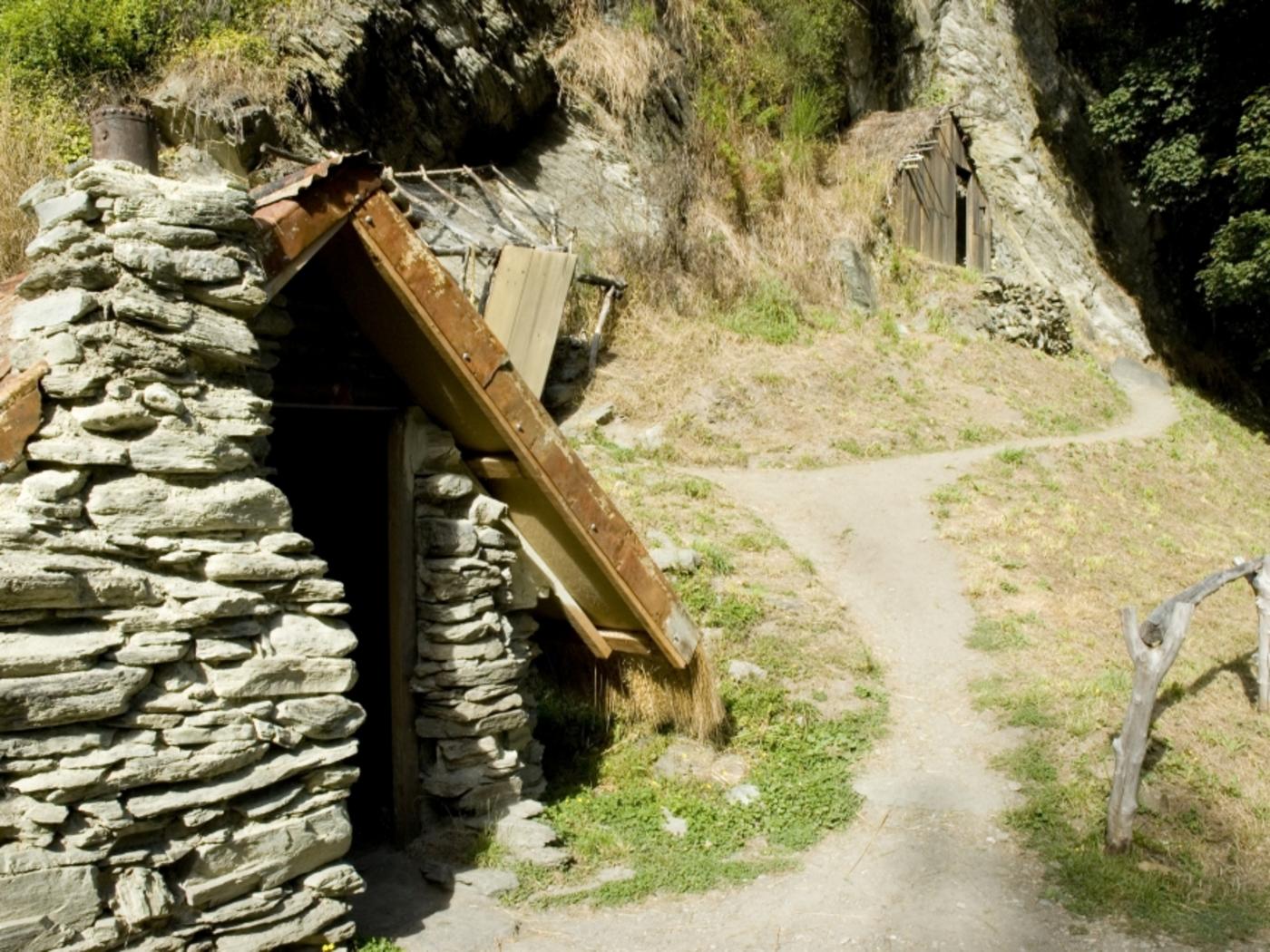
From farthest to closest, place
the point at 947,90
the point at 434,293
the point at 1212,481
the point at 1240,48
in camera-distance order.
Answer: the point at 947,90 → the point at 1240,48 → the point at 1212,481 → the point at 434,293

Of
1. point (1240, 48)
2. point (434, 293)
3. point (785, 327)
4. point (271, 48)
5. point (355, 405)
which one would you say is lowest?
point (355, 405)

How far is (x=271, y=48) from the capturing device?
13.1 m

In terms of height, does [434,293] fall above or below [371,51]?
below

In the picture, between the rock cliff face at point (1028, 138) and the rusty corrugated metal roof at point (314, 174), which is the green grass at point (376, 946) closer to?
the rusty corrugated metal roof at point (314, 174)

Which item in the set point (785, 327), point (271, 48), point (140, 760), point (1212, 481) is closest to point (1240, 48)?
point (1212, 481)

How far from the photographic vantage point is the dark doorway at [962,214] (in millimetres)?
23031

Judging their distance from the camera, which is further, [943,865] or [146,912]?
[943,865]

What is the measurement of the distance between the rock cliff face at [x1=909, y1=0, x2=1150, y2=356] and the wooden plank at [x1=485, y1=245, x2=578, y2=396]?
1261cm

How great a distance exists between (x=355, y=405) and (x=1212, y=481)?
1414cm

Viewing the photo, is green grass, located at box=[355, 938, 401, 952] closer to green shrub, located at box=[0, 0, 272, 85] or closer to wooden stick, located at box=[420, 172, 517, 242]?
wooden stick, located at box=[420, 172, 517, 242]

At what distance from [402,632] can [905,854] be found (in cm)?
321

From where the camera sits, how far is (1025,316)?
789 inches

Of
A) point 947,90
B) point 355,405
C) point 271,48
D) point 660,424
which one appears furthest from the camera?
point 947,90

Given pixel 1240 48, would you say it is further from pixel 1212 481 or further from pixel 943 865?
pixel 943 865
